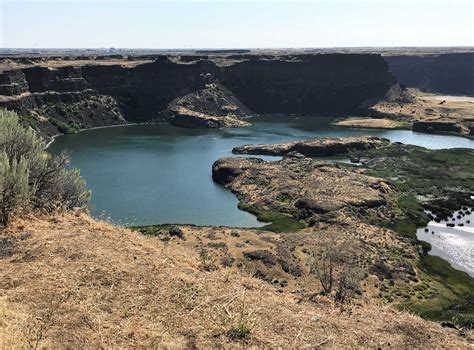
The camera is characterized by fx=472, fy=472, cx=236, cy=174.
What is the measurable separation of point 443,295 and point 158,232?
29563 millimetres

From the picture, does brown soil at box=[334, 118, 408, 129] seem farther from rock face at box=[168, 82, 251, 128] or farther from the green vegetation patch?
the green vegetation patch

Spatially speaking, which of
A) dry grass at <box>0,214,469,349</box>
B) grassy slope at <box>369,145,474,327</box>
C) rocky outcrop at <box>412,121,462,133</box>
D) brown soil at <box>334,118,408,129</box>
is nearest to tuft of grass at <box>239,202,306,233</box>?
grassy slope at <box>369,145,474,327</box>

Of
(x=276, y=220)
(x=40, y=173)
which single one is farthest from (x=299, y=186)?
(x=40, y=173)

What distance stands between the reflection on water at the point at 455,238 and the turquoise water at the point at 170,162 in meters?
21.7

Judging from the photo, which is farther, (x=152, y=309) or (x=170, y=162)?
(x=170, y=162)

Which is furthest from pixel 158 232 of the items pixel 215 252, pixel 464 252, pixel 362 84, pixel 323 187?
pixel 362 84

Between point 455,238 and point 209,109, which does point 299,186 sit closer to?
point 455,238

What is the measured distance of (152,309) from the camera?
14.4 meters

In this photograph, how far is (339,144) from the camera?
107125mm

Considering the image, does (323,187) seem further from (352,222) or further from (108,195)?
(108,195)

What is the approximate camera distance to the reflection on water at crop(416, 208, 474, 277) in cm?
5138

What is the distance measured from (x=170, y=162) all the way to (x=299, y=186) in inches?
1318

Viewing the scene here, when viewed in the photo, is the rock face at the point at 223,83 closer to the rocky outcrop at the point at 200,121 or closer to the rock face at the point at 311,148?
the rocky outcrop at the point at 200,121

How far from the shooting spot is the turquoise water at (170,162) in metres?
64.7
